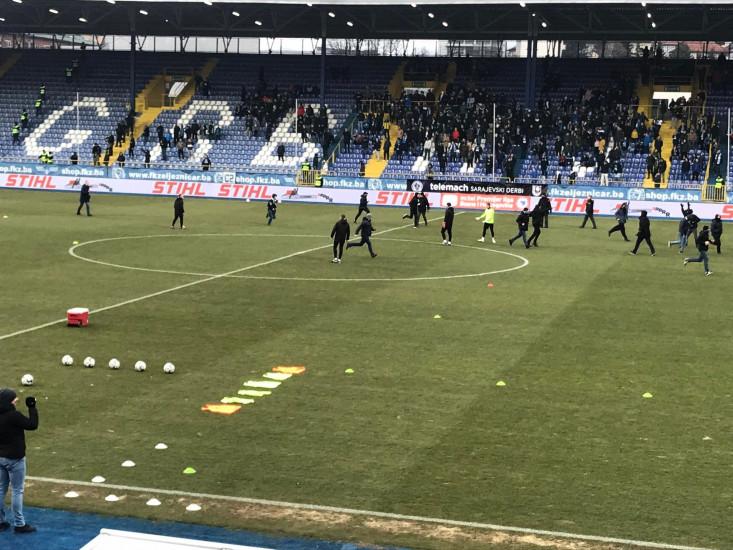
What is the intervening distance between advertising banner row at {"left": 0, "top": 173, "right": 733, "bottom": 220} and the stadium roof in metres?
11.7

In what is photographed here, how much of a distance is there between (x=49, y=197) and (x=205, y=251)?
26186 mm

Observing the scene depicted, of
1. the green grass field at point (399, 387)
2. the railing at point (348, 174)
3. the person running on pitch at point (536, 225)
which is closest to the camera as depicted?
the green grass field at point (399, 387)

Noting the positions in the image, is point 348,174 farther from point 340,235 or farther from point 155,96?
point 340,235

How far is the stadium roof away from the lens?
63.2 metres

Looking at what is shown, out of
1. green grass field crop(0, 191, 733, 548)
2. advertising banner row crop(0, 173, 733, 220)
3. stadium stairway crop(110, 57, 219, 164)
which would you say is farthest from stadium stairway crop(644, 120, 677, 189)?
stadium stairway crop(110, 57, 219, 164)

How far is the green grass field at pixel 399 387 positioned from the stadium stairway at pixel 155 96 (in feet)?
140

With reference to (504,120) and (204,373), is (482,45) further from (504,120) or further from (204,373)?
(204,373)

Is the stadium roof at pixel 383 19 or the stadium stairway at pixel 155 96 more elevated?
the stadium roof at pixel 383 19

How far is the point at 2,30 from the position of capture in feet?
266

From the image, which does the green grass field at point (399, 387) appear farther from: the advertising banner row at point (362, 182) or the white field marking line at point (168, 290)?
the advertising banner row at point (362, 182)

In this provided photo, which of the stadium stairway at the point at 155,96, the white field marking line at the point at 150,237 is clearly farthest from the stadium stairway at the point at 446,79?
the white field marking line at the point at 150,237

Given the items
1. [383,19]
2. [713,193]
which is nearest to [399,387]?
[713,193]

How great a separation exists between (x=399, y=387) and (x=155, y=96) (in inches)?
2542

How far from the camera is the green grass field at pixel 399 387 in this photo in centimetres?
1234
